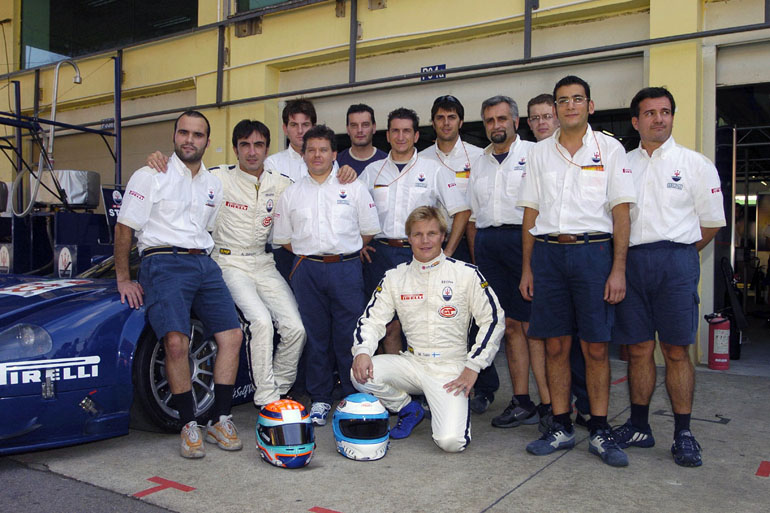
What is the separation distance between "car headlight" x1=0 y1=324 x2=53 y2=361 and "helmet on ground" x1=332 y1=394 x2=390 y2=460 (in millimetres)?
1433

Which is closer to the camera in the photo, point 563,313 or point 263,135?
point 563,313

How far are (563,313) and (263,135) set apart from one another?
2.13 metres

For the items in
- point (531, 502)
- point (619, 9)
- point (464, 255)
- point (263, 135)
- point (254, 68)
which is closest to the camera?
point (531, 502)

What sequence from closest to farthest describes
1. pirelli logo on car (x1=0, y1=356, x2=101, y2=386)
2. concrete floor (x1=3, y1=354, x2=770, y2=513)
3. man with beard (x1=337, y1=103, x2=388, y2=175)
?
concrete floor (x1=3, y1=354, x2=770, y2=513) → pirelli logo on car (x1=0, y1=356, x2=101, y2=386) → man with beard (x1=337, y1=103, x2=388, y2=175)

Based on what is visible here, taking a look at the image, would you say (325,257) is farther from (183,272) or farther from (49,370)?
(49,370)

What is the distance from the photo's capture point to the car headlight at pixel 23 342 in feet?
9.80

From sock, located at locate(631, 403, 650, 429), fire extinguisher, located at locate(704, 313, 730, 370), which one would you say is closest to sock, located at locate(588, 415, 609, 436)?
sock, located at locate(631, 403, 650, 429)

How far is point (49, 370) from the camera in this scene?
120 inches

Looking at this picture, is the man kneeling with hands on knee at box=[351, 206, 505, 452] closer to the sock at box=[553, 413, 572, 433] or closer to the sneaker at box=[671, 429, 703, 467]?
the sock at box=[553, 413, 572, 433]

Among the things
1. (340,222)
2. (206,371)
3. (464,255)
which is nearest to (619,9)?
(464,255)

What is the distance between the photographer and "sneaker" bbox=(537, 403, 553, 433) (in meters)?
3.71

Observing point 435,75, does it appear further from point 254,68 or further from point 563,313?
point 563,313

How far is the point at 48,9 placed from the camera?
39.3 feet

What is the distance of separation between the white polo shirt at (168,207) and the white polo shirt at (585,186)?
6.14 ft
